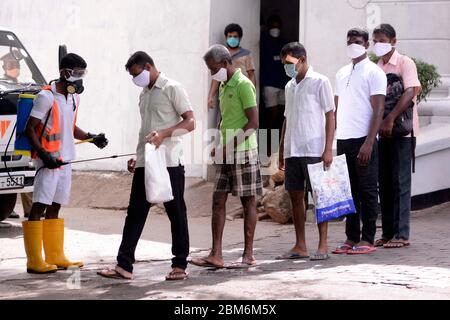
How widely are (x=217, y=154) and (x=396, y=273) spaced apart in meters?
1.82

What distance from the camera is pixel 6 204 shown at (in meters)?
12.3

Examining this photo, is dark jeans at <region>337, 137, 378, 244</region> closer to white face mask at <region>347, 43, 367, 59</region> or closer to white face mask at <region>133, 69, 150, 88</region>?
white face mask at <region>347, 43, 367, 59</region>

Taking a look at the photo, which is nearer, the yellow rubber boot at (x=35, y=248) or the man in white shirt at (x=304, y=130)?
the yellow rubber boot at (x=35, y=248)

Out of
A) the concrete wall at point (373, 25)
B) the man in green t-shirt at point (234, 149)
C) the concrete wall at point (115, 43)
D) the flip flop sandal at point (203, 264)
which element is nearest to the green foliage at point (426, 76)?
the concrete wall at point (373, 25)

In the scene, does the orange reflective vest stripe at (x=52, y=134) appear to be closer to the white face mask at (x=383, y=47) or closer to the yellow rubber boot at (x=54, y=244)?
the yellow rubber boot at (x=54, y=244)

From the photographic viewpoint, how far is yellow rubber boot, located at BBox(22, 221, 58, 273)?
29.8 feet

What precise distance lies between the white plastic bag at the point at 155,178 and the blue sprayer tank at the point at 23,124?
1387mm

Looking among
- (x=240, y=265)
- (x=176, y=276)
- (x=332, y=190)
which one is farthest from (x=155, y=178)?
(x=332, y=190)

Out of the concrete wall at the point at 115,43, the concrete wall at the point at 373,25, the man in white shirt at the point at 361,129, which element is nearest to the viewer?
the man in white shirt at the point at 361,129

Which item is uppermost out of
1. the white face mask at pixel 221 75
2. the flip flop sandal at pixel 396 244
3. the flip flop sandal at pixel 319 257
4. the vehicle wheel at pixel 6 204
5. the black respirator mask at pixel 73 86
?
the white face mask at pixel 221 75

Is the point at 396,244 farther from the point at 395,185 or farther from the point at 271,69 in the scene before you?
the point at 271,69

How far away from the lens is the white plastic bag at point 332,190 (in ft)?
30.8

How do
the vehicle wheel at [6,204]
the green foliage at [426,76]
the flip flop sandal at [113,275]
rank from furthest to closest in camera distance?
the green foliage at [426,76] → the vehicle wheel at [6,204] → the flip flop sandal at [113,275]
